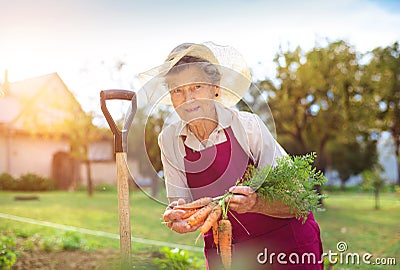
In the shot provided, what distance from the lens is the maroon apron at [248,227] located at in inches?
70.6

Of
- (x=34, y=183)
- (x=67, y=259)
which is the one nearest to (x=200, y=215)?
(x=67, y=259)

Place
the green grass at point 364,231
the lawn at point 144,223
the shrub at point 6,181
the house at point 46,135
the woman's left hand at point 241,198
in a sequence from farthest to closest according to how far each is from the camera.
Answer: the shrub at point 6,181
the house at point 46,135
the lawn at point 144,223
the green grass at point 364,231
the woman's left hand at point 241,198

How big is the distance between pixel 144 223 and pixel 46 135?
4276mm

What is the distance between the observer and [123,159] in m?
1.81

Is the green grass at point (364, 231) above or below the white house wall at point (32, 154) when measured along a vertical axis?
below

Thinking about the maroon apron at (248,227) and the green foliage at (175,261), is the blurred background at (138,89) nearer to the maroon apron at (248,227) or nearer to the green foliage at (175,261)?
the green foliage at (175,261)

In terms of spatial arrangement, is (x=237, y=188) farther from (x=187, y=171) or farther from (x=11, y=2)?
(x=11, y=2)

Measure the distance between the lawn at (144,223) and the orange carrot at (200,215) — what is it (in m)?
2.29

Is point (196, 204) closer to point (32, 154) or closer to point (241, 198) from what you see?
point (241, 198)

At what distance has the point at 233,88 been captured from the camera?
184 centimetres

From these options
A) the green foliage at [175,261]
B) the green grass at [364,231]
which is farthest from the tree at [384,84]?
the green foliage at [175,261]

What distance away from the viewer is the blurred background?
408 cm

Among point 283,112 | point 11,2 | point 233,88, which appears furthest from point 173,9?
point 283,112

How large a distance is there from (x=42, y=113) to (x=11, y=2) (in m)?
6.15
